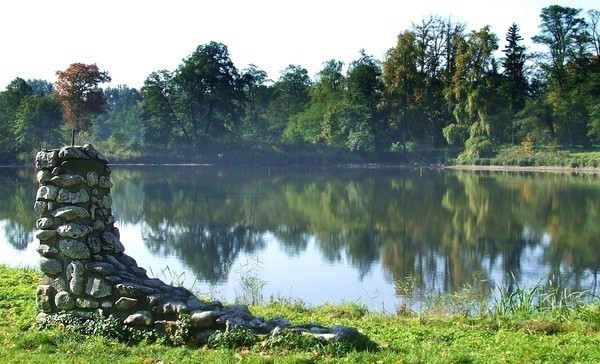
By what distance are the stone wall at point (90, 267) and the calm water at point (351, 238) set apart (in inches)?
214

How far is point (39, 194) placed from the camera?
730 cm

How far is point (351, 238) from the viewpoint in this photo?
2059 cm

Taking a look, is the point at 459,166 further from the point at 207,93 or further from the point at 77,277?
the point at 77,277

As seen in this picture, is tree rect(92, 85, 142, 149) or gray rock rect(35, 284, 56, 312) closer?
gray rock rect(35, 284, 56, 312)

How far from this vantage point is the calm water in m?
14.4

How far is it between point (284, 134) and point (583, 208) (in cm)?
4712

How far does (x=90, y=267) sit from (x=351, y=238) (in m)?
14.1

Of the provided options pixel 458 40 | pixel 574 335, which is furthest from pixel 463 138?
pixel 574 335

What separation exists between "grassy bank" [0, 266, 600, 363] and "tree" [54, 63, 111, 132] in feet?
199

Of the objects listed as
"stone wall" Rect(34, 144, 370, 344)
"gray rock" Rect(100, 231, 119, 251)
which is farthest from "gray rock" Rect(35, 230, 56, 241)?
"gray rock" Rect(100, 231, 119, 251)

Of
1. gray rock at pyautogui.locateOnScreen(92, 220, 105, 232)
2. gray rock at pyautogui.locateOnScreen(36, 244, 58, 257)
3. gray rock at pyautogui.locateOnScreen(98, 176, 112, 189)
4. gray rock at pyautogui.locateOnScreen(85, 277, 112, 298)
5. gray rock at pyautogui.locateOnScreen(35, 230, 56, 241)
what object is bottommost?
gray rock at pyautogui.locateOnScreen(85, 277, 112, 298)

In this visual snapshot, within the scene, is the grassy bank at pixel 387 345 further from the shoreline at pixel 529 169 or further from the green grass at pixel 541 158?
the green grass at pixel 541 158

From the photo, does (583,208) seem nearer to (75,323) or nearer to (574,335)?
(574,335)

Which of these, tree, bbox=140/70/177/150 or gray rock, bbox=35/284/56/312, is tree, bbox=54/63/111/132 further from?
gray rock, bbox=35/284/56/312
